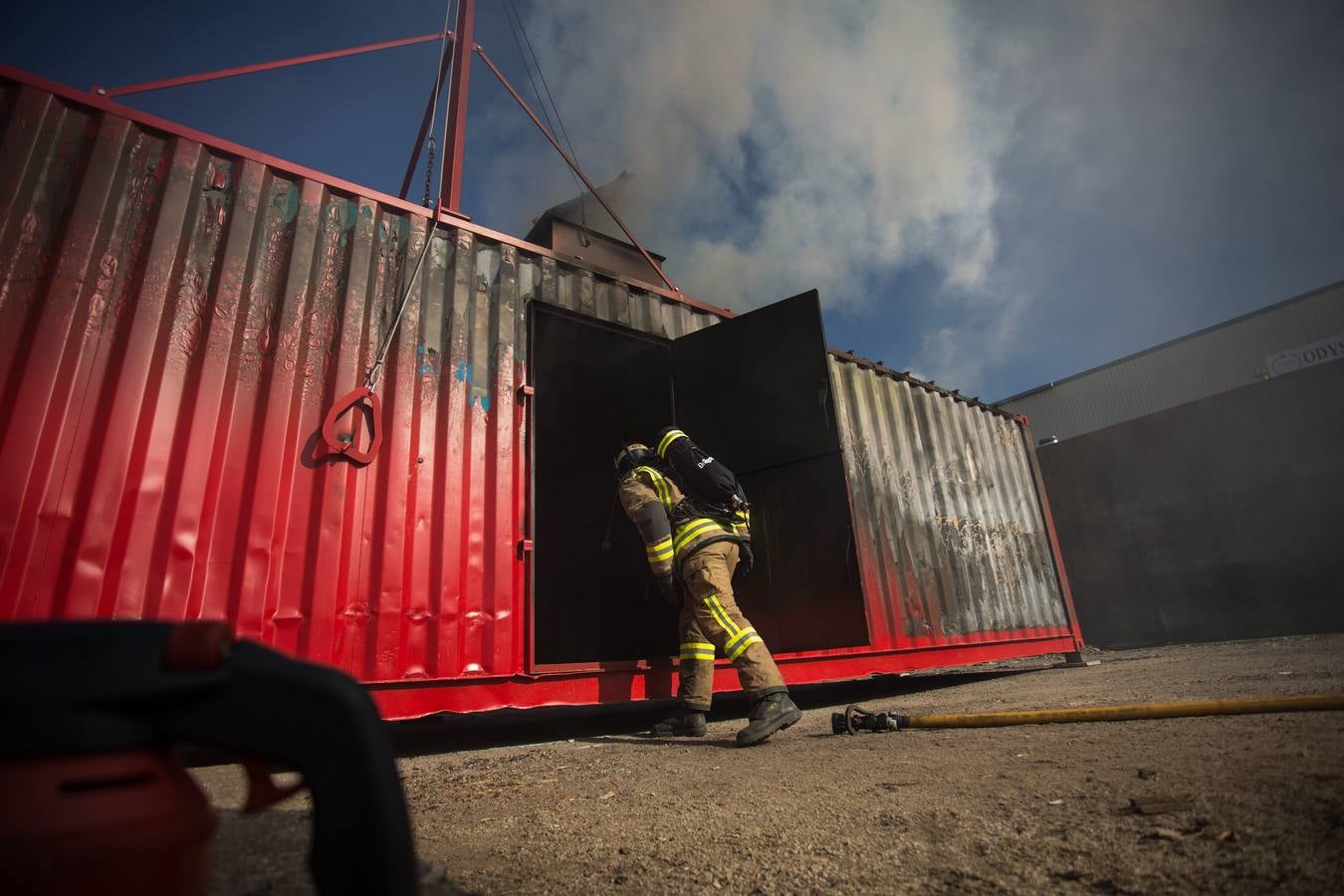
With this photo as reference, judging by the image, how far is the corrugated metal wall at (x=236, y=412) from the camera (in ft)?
8.96

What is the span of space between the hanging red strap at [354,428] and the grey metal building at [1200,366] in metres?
19.7

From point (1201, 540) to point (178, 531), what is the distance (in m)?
14.0

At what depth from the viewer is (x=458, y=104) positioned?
504cm

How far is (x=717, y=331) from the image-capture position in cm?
508

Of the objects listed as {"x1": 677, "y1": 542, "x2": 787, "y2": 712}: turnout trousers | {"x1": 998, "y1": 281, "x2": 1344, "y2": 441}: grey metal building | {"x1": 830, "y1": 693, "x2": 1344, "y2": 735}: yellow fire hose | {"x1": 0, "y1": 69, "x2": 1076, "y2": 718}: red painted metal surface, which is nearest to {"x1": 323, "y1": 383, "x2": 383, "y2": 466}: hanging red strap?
{"x1": 0, "y1": 69, "x2": 1076, "y2": 718}: red painted metal surface

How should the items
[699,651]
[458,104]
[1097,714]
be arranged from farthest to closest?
[458,104] → [699,651] → [1097,714]

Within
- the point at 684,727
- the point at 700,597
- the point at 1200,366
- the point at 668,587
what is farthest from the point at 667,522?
the point at 1200,366

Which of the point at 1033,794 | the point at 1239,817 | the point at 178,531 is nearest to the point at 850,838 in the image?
the point at 1033,794

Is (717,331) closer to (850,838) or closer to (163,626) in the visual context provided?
(850,838)

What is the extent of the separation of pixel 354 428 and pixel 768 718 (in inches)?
101

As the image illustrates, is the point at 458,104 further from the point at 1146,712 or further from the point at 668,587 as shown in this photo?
the point at 1146,712

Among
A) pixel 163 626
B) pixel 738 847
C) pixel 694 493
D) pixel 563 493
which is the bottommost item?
pixel 738 847

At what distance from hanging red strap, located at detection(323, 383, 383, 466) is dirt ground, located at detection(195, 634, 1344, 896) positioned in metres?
1.46

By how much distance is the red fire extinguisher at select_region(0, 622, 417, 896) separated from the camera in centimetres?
43
